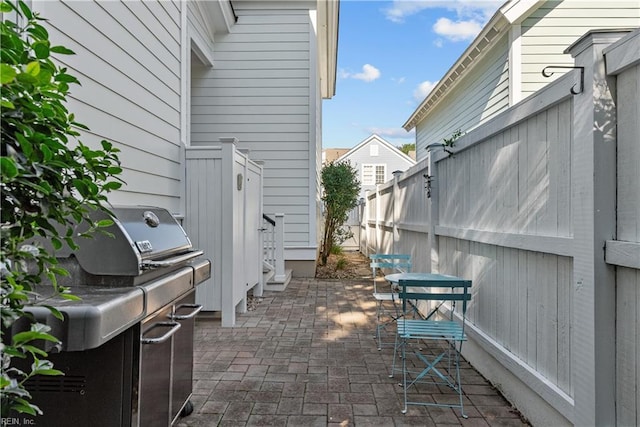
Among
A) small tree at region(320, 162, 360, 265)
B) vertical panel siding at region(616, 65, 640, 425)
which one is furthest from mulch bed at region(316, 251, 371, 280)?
vertical panel siding at region(616, 65, 640, 425)

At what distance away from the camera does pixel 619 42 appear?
1.84 meters

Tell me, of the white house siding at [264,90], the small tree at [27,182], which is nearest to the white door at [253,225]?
the white house siding at [264,90]

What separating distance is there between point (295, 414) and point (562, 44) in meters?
7.12

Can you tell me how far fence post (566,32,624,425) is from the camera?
188 centimetres

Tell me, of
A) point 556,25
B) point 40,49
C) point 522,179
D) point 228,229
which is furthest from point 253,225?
point 556,25

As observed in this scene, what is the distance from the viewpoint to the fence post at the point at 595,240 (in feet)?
6.16

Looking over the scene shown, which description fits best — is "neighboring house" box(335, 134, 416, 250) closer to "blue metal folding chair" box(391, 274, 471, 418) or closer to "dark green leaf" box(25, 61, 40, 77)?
"blue metal folding chair" box(391, 274, 471, 418)

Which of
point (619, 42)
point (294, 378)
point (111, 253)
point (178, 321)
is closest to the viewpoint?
point (111, 253)

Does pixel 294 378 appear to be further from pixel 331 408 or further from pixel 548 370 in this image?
pixel 548 370

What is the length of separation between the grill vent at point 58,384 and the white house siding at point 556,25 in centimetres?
715

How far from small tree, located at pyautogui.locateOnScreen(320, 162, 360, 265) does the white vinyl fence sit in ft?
19.9

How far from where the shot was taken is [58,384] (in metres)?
1.61

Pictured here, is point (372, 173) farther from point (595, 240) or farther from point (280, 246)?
point (595, 240)

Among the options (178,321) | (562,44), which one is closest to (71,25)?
(178,321)
